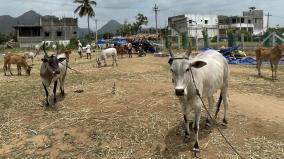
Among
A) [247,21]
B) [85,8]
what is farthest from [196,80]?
[247,21]

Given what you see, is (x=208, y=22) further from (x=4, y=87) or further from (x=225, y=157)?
(x=225, y=157)

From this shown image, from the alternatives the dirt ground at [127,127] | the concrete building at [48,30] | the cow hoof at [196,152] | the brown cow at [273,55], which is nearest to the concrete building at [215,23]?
the concrete building at [48,30]

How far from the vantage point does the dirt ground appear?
6.91 m

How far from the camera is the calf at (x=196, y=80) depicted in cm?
598

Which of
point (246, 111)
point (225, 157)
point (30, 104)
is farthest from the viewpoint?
point (30, 104)

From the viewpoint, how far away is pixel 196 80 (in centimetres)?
668

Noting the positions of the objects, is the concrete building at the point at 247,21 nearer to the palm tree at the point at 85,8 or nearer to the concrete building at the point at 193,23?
the concrete building at the point at 193,23

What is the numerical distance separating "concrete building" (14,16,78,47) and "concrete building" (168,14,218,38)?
20.1 metres

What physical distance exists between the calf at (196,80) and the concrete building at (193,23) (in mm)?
59401

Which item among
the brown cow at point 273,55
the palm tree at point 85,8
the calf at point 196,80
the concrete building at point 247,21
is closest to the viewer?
the calf at point 196,80

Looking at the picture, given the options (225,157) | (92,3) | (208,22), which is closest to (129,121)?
(225,157)

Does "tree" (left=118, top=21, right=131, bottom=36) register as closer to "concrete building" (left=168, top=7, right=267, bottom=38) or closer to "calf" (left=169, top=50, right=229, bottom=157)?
"concrete building" (left=168, top=7, right=267, bottom=38)

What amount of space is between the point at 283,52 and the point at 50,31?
6040 cm

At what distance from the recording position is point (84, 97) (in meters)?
11.2
